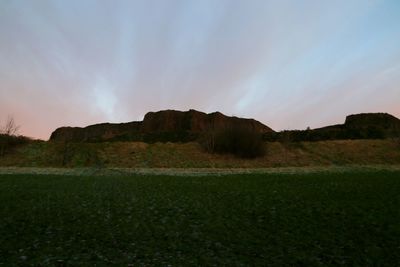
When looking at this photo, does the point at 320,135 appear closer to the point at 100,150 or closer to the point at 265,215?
the point at 100,150

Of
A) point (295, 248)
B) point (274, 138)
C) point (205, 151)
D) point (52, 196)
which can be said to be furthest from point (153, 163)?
point (295, 248)

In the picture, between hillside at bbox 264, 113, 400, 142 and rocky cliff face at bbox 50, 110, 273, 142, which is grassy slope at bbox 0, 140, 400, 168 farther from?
rocky cliff face at bbox 50, 110, 273, 142

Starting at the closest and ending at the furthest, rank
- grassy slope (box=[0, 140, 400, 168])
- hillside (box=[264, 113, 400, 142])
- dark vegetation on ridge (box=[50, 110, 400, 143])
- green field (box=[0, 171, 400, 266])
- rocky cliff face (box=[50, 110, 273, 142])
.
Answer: green field (box=[0, 171, 400, 266]), grassy slope (box=[0, 140, 400, 168]), dark vegetation on ridge (box=[50, 110, 400, 143]), hillside (box=[264, 113, 400, 142]), rocky cliff face (box=[50, 110, 273, 142])

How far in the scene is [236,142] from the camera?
7231 cm

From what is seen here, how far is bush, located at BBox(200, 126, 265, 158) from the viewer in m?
70.6

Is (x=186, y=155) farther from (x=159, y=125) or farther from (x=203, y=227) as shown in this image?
(x=159, y=125)

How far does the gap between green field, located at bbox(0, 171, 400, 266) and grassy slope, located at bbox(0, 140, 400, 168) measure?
42.5 m

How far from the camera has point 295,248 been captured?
12.4 meters

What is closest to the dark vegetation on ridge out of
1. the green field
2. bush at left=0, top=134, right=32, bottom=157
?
→ bush at left=0, top=134, right=32, bottom=157

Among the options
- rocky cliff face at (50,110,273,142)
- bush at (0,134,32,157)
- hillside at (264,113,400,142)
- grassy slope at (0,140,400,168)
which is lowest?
grassy slope at (0,140,400,168)

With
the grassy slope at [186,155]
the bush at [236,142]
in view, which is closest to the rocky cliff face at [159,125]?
the grassy slope at [186,155]

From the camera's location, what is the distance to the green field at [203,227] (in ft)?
37.8

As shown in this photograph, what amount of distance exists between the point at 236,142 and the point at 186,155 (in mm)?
8575

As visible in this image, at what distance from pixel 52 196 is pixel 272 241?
13.7m
